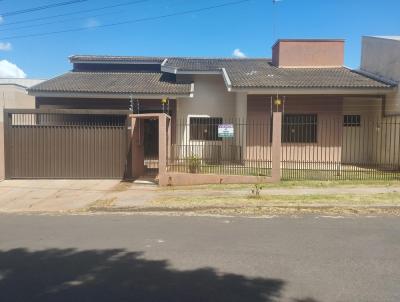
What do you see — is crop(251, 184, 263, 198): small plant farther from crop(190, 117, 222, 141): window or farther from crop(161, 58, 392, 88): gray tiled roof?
crop(190, 117, 222, 141): window

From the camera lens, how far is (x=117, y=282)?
4484 millimetres

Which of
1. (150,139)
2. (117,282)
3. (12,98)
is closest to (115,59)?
(150,139)

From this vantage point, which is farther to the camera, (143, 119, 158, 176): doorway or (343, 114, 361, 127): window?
(143, 119, 158, 176): doorway

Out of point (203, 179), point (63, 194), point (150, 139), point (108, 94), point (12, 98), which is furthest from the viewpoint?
point (12, 98)

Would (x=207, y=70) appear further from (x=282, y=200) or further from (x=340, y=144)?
(x=282, y=200)

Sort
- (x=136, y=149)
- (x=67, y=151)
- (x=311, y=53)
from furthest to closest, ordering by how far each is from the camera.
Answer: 1. (x=311, y=53)
2. (x=136, y=149)
3. (x=67, y=151)

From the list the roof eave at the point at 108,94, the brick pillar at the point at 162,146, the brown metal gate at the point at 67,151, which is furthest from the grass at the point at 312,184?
the roof eave at the point at 108,94

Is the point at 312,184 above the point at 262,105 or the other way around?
the other way around

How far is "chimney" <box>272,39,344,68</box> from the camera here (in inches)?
730

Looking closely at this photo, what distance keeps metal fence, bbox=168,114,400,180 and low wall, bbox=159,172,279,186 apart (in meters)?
0.32

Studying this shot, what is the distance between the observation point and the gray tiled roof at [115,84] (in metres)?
16.7

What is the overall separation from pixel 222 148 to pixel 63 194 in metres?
7.36

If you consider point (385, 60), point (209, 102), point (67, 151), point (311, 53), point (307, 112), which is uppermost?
point (311, 53)

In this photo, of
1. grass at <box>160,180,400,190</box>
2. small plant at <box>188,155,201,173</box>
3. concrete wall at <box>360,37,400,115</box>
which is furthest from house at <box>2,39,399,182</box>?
grass at <box>160,180,400,190</box>
